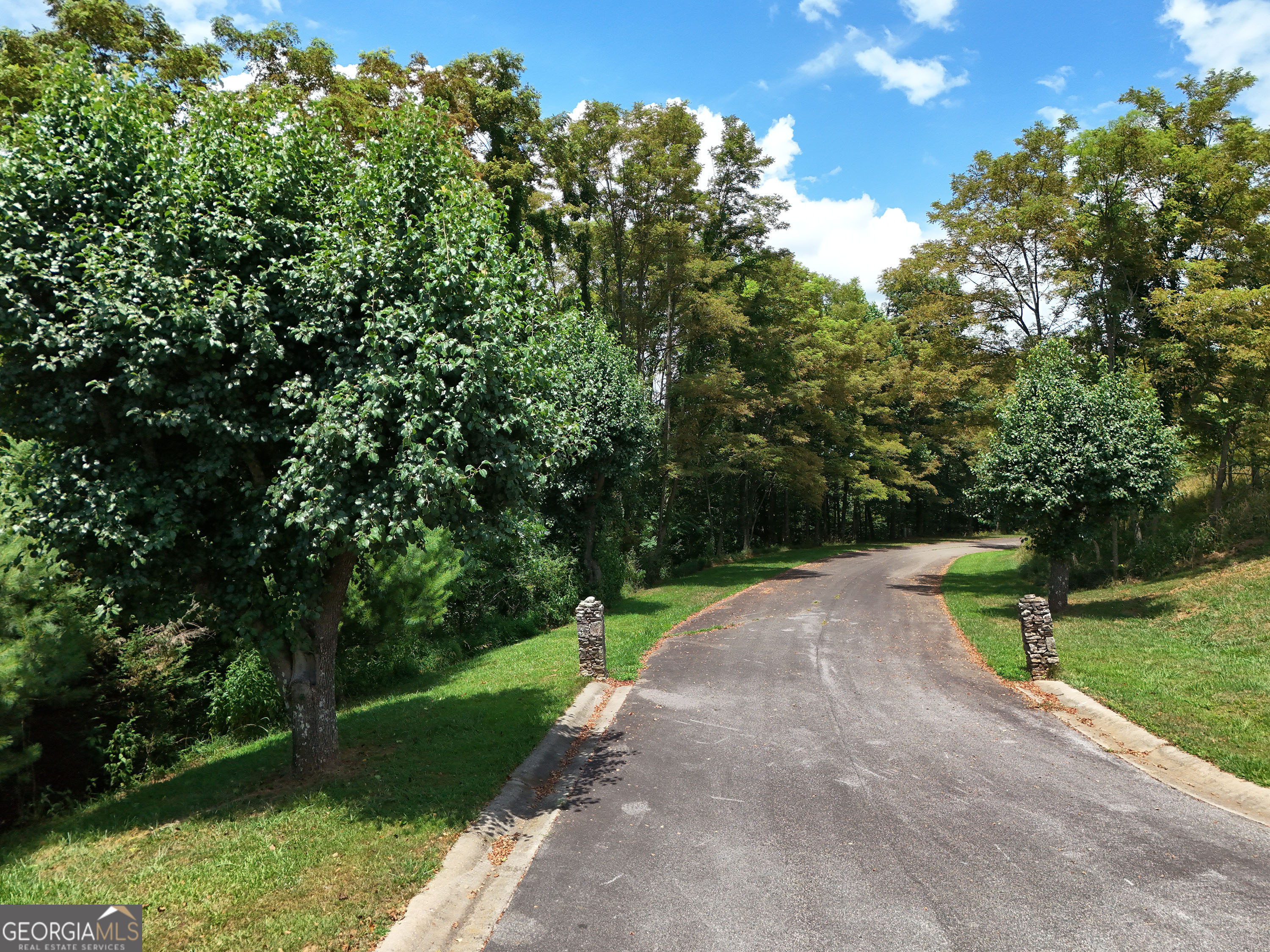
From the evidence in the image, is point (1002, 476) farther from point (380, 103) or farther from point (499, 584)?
point (380, 103)

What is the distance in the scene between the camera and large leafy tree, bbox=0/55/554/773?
6641 millimetres

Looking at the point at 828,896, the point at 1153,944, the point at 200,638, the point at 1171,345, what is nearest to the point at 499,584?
the point at 200,638

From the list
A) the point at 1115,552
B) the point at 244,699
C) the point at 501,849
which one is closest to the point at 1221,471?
the point at 1115,552

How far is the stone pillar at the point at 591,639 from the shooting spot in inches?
494

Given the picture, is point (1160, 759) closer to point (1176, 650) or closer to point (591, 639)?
point (1176, 650)

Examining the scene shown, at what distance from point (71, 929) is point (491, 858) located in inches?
127

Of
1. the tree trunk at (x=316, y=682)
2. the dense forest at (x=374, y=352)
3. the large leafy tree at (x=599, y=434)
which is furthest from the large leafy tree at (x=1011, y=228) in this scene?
the tree trunk at (x=316, y=682)

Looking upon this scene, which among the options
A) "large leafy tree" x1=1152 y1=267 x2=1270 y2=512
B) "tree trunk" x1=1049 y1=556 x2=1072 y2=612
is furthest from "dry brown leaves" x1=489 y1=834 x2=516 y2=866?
"large leafy tree" x1=1152 y1=267 x2=1270 y2=512

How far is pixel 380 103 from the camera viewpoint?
76.6 ft

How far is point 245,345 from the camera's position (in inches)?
296

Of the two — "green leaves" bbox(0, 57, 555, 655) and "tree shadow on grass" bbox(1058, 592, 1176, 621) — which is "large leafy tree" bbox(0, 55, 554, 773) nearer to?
"green leaves" bbox(0, 57, 555, 655)

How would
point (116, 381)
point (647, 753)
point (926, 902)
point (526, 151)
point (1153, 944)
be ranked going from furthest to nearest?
point (526, 151) < point (647, 753) < point (116, 381) < point (926, 902) < point (1153, 944)

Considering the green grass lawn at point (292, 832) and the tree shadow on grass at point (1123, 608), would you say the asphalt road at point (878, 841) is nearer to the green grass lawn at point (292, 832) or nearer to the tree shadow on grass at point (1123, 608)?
the green grass lawn at point (292, 832)

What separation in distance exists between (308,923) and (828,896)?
13.4 feet
